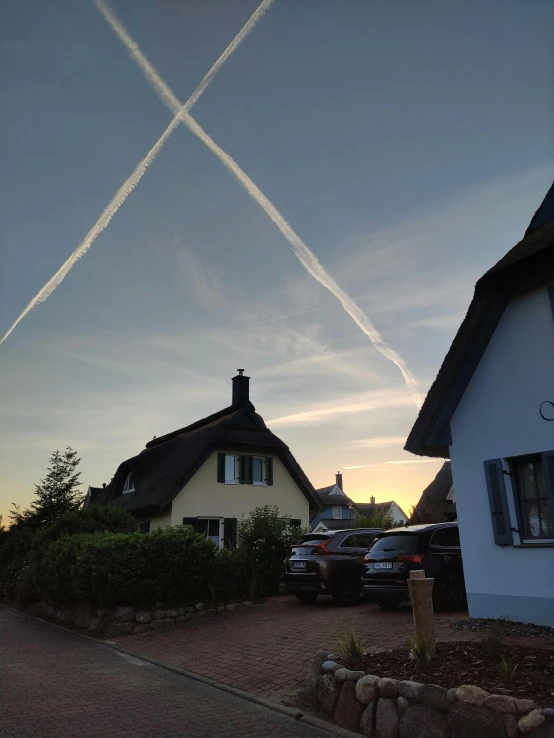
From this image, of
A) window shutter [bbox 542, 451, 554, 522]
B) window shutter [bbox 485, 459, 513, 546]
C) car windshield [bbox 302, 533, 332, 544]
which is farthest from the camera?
car windshield [bbox 302, 533, 332, 544]

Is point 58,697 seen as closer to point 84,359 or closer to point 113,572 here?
point 113,572

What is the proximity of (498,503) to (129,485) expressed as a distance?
888 inches

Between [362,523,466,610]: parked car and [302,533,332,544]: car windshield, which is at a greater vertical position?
[302,533,332,544]: car windshield

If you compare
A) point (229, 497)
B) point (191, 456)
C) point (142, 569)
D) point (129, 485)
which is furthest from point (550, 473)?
point (129, 485)

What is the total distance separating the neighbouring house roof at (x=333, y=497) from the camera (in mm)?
62838

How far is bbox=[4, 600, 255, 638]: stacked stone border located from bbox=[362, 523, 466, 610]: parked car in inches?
160

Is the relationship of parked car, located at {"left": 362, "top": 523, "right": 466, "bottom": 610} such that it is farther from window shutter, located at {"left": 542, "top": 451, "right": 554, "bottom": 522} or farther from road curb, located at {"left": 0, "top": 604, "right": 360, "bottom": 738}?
road curb, located at {"left": 0, "top": 604, "right": 360, "bottom": 738}

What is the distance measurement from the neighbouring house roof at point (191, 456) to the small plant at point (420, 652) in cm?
1713

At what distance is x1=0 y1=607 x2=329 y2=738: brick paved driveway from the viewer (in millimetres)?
5355

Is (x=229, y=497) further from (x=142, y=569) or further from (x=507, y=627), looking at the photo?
(x=507, y=627)

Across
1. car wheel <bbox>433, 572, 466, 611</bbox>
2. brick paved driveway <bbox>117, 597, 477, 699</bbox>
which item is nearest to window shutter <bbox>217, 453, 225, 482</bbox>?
brick paved driveway <bbox>117, 597, 477, 699</bbox>

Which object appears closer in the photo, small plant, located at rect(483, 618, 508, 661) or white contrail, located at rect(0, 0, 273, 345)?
small plant, located at rect(483, 618, 508, 661)

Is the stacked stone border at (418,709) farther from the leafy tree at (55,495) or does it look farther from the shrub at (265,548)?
the leafy tree at (55,495)

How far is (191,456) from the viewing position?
2336 cm
